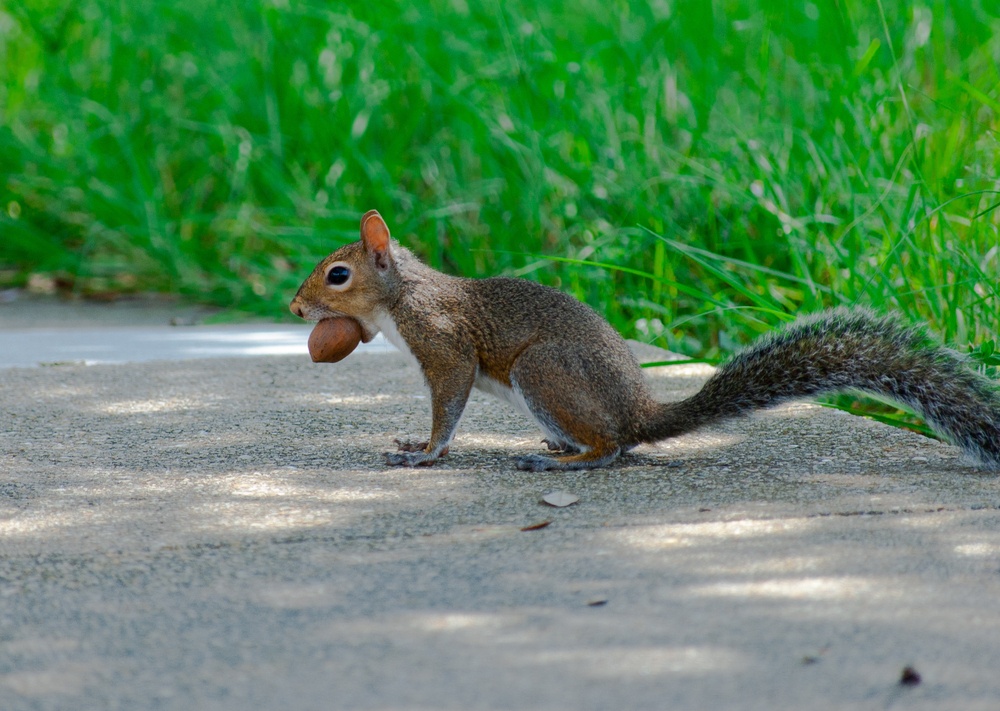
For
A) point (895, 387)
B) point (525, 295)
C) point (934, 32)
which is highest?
point (934, 32)

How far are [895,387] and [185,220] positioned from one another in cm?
407

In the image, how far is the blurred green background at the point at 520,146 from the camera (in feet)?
16.1

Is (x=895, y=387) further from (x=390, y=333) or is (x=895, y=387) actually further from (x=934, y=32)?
(x=934, y=32)

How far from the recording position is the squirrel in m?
3.07

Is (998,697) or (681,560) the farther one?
(681,560)

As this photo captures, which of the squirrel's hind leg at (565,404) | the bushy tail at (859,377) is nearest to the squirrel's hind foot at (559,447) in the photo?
the squirrel's hind leg at (565,404)

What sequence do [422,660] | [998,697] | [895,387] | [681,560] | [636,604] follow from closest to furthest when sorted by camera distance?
[998,697]
[422,660]
[636,604]
[681,560]
[895,387]

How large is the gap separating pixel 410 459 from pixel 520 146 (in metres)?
2.86

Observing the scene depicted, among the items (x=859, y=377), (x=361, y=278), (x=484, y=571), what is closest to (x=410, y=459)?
(x=361, y=278)

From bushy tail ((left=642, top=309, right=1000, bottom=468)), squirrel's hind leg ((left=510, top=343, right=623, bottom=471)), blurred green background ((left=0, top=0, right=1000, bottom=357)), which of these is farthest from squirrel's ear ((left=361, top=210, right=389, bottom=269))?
blurred green background ((left=0, top=0, right=1000, bottom=357))

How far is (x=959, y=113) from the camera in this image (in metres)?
4.71

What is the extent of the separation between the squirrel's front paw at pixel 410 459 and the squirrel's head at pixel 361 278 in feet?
1.37

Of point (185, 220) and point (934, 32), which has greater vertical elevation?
point (934, 32)

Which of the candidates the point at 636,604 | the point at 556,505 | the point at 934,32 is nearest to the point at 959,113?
the point at 934,32
